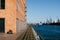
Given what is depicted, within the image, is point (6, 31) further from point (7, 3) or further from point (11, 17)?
point (7, 3)

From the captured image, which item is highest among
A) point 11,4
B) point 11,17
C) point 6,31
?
point 11,4

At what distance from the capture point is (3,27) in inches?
1679

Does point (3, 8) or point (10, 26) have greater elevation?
point (3, 8)

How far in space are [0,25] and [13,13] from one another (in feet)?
12.2

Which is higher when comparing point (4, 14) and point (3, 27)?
point (4, 14)

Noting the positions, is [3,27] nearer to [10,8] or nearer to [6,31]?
[6,31]

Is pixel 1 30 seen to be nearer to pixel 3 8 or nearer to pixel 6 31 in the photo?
pixel 6 31

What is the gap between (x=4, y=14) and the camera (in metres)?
42.8

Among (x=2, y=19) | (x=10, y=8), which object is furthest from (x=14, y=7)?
(x=2, y=19)

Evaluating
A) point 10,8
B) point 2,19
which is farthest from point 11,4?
point 2,19

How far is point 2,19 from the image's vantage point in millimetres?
42719

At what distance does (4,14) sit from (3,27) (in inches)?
107

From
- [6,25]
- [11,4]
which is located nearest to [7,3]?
[11,4]

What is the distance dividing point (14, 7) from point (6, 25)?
4.16m
